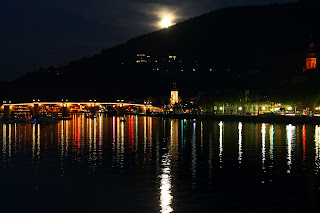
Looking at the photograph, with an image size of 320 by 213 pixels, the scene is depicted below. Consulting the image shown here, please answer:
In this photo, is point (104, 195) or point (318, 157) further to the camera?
point (318, 157)

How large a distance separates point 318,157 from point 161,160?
11.4 meters

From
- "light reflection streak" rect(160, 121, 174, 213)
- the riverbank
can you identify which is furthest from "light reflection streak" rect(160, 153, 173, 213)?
the riverbank

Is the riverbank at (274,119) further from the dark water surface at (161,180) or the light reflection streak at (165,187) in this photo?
the light reflection streak at (165,187)

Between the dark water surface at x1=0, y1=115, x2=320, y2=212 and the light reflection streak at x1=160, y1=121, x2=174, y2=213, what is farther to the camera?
the dark water surface at x1=0, y1=115, x2=320, y2=212

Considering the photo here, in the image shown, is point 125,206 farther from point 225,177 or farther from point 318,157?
point 318,157

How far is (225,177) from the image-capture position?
26328mm

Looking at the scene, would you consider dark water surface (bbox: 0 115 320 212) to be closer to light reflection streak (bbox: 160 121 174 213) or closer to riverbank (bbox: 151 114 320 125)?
light reflection streak (bbox: 160 121 174 213)

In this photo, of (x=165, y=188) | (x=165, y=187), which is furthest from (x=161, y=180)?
(x=165, y=188)

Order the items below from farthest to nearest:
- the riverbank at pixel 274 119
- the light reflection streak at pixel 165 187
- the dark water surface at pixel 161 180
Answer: the riverbank at pixel 274 119 < the dark water surface at pixel 161 180 < the light reflection streak at pixel 165 187

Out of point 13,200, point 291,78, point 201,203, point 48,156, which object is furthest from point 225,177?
point 291,78

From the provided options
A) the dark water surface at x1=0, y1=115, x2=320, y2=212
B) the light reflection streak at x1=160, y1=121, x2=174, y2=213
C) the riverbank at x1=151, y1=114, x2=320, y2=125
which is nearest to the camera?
the light reflection streak at x1=160, y1=121, x2=174, y2=213

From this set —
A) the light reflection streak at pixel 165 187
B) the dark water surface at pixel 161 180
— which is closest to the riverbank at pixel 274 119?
the dark water surface at pixel 161 180

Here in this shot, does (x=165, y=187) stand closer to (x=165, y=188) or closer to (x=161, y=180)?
(x=165, y=188)

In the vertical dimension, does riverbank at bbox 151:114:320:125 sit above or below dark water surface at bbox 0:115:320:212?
above
